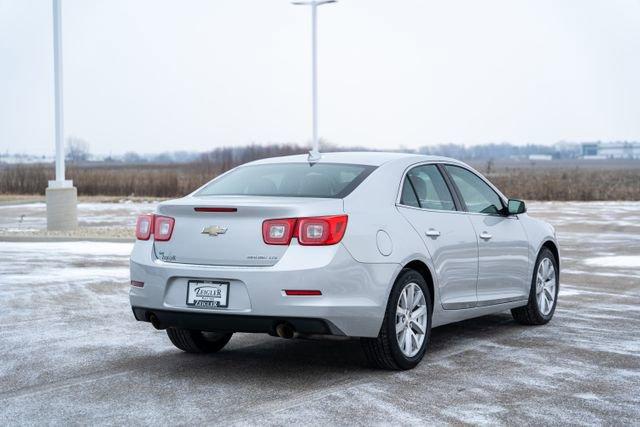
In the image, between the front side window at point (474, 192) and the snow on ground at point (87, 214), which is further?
the snow on ground at point (87, 214)

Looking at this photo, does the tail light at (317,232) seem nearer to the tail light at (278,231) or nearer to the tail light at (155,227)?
the tail light at (278,231)

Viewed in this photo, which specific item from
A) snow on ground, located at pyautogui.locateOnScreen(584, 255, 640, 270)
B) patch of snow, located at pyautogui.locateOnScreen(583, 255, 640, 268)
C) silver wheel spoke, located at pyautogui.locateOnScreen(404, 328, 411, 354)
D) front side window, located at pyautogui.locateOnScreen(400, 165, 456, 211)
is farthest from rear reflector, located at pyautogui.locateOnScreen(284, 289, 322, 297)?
patch of snow, located at pyautogui.locateOnScreen(583, 255, 640, 268)

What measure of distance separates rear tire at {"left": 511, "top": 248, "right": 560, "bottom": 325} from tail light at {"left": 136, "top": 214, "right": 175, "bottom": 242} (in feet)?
12.7

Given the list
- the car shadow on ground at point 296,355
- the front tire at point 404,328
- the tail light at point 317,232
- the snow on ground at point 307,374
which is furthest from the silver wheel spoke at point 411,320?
the tail light at point 317,232

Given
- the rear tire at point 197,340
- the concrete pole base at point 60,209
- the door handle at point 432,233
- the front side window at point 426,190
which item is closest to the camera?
the door handle at point 432,233

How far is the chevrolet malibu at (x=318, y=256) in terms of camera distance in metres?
6.98

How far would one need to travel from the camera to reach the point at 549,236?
33.5 feet

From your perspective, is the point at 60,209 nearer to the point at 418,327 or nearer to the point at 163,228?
the point at 163,228

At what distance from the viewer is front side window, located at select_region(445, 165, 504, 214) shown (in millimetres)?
9000

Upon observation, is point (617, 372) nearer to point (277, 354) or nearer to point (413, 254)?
point (413, 254)

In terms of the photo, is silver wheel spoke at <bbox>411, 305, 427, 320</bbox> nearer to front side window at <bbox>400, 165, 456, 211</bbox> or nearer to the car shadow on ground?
the car shadow on ground

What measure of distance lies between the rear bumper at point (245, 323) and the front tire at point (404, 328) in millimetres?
472

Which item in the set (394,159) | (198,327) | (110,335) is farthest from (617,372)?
(110,335)

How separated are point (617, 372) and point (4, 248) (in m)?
13.4
